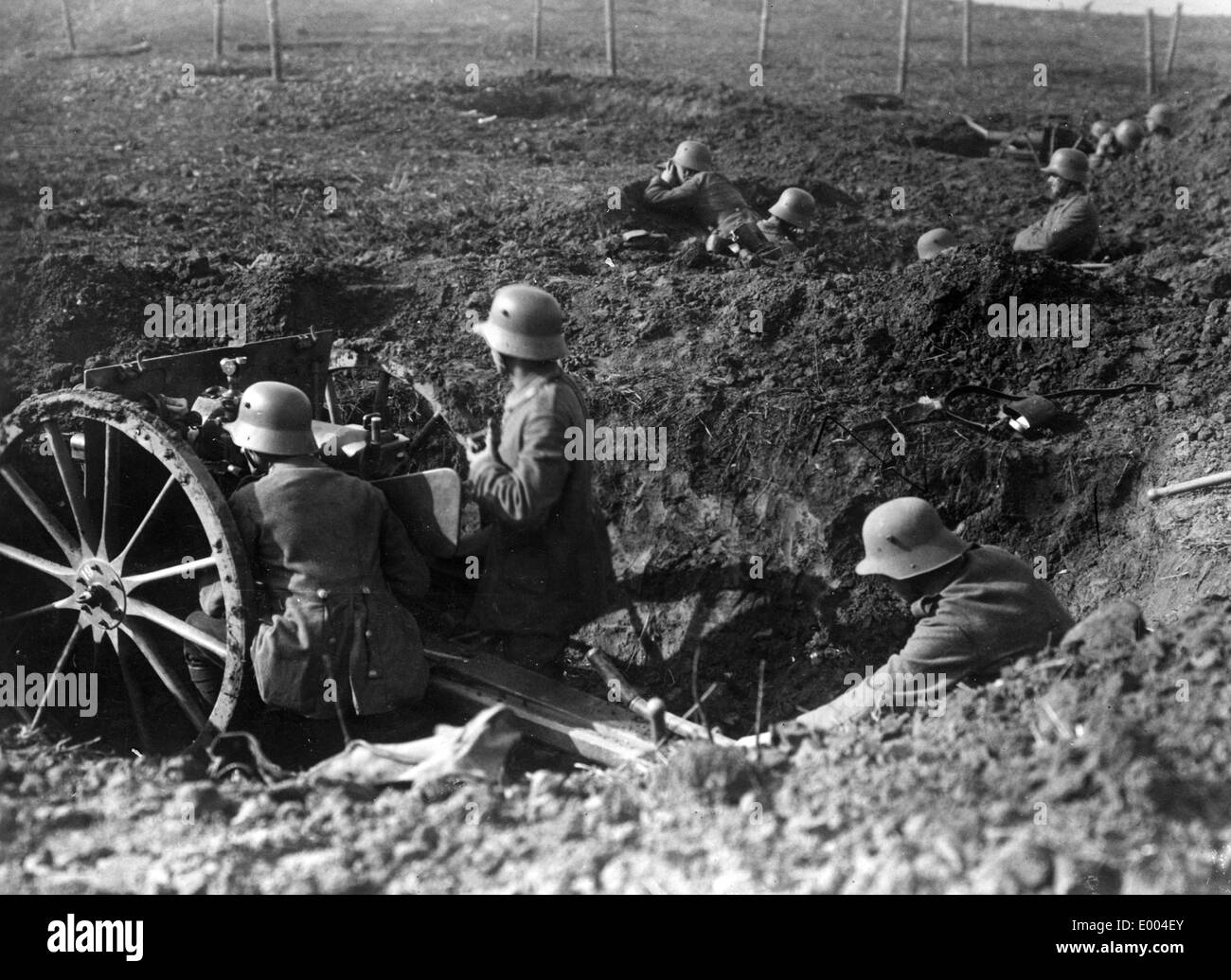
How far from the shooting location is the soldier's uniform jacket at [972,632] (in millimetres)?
5008

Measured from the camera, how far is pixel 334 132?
14562mm

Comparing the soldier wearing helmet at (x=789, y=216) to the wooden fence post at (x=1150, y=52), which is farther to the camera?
the wooden fence post at (x=1150, y=52)

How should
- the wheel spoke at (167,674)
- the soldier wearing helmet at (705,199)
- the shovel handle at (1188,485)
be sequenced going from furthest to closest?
the soldier wearing helmet at (705,199), the shovel handle at (1188,485), the wheel spoke at (167,674)

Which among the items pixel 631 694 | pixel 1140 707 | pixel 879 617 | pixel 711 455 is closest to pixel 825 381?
pixel 711 455

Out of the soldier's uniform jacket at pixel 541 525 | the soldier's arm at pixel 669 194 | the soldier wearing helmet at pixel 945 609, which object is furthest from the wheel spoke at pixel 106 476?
the soldier's arm at pixel 669 194

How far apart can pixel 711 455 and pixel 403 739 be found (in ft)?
8.28

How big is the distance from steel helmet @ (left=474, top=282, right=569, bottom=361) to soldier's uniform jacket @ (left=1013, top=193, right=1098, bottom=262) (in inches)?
275

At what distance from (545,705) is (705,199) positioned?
6.85m

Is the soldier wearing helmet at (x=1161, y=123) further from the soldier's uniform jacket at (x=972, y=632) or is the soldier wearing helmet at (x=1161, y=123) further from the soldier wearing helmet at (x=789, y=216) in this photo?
the soldier's uniform jacket at (x=972, y=632)

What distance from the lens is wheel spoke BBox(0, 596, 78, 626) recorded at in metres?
5.85

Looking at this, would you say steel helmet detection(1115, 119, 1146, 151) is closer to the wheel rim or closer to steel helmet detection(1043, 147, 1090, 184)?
steel helmet detection(1043, 147, 1090, 184)

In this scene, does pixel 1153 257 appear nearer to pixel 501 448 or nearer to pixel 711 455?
pixel 711 455

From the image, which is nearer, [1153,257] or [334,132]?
[1153,257]
